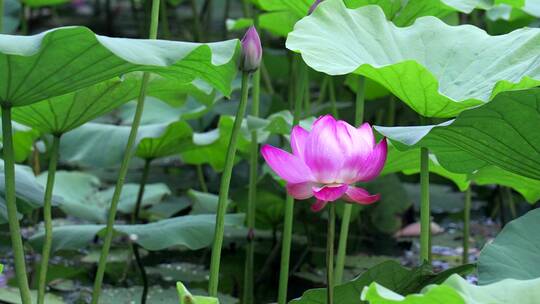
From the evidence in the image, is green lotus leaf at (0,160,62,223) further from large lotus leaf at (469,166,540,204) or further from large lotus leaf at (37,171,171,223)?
large lotus leaf at (469,166,540,204)

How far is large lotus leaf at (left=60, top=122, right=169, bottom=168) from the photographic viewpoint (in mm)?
2047

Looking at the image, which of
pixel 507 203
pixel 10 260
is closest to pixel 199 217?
pixel 10 260

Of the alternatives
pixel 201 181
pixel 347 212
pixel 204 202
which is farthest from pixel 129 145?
pixel 201 181

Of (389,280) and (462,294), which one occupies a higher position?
(462,294)

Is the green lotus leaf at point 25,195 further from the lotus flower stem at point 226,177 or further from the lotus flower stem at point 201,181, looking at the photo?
the lotus flower stem at point 201,181

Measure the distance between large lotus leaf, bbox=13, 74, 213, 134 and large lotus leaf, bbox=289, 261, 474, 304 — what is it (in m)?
0.39

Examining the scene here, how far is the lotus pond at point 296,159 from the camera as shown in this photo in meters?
1.15

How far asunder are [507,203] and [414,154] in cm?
124

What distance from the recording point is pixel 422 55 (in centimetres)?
146

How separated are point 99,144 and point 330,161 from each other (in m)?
1.07

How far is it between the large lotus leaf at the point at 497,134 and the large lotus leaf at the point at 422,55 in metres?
0.05

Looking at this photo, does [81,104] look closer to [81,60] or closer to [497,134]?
[81,60]

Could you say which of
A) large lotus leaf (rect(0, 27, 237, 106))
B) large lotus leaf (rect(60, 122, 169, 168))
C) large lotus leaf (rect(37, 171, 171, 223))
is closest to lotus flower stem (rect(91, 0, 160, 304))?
large lotus leaf (rect(0, 27, 237, 106))

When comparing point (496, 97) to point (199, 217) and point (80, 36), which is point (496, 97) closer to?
point (80, 36)
